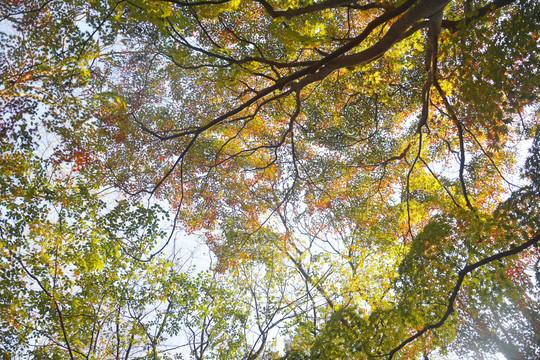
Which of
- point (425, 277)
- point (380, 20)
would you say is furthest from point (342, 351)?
point (380, 20)

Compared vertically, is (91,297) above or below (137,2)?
below

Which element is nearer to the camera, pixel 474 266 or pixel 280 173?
pixel 474 266

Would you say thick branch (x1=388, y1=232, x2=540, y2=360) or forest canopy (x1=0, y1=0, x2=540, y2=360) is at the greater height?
forest canopy (x1=0, y1=0, x2=540, y2=360)

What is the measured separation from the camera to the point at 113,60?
A: 28.7 feet

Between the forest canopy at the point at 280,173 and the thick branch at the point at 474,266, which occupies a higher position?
the forest canopy at the point at 280,173

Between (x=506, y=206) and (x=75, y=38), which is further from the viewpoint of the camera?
(x=75, y=38)

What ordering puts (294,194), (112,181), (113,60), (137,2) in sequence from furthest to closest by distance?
(294,194) → (113,60) → (112,181) → (137,2)

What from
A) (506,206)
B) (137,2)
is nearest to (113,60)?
(137,2)

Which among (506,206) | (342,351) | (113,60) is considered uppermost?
(113,60)

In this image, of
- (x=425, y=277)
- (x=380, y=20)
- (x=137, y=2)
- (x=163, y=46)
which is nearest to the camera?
(x=380, y=20)

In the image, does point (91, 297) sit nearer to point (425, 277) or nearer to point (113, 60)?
point (113, 60)

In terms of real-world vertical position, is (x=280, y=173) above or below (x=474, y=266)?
above

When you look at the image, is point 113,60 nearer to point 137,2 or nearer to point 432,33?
point 137,2

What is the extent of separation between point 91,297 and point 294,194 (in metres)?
6.32
